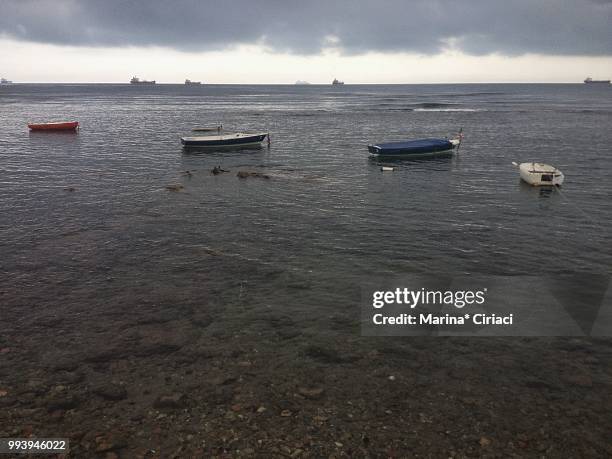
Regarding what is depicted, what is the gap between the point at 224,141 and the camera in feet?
238

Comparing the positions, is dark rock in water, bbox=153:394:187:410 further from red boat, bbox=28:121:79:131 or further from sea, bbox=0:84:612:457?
red boat, bbox=28:121:79:131

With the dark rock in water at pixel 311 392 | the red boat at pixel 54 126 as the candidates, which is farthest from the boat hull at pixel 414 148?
the red boat at pixel 54 126

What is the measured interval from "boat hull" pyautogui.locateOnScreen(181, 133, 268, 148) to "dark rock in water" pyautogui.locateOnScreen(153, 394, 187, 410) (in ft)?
196

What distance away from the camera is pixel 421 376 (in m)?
16.4

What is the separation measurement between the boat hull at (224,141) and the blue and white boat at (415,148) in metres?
19.6

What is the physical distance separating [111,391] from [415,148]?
56000 millimetres

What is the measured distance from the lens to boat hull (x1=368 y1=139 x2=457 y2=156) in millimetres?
62875

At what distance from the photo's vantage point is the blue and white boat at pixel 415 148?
206 ft

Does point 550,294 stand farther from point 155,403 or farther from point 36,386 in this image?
point 36,386

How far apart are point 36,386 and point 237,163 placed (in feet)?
160

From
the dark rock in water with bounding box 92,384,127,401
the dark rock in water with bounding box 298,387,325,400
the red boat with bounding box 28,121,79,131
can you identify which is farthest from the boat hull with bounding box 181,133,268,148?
the dark rock in water with bounding box 298,387,325,400

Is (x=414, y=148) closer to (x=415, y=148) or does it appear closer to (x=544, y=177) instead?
(x=415, y=148)

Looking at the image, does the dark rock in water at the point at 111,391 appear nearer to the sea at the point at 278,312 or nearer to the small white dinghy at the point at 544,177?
the sea at the point at 278,312

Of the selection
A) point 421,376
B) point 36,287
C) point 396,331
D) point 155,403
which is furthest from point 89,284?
point 421,376
